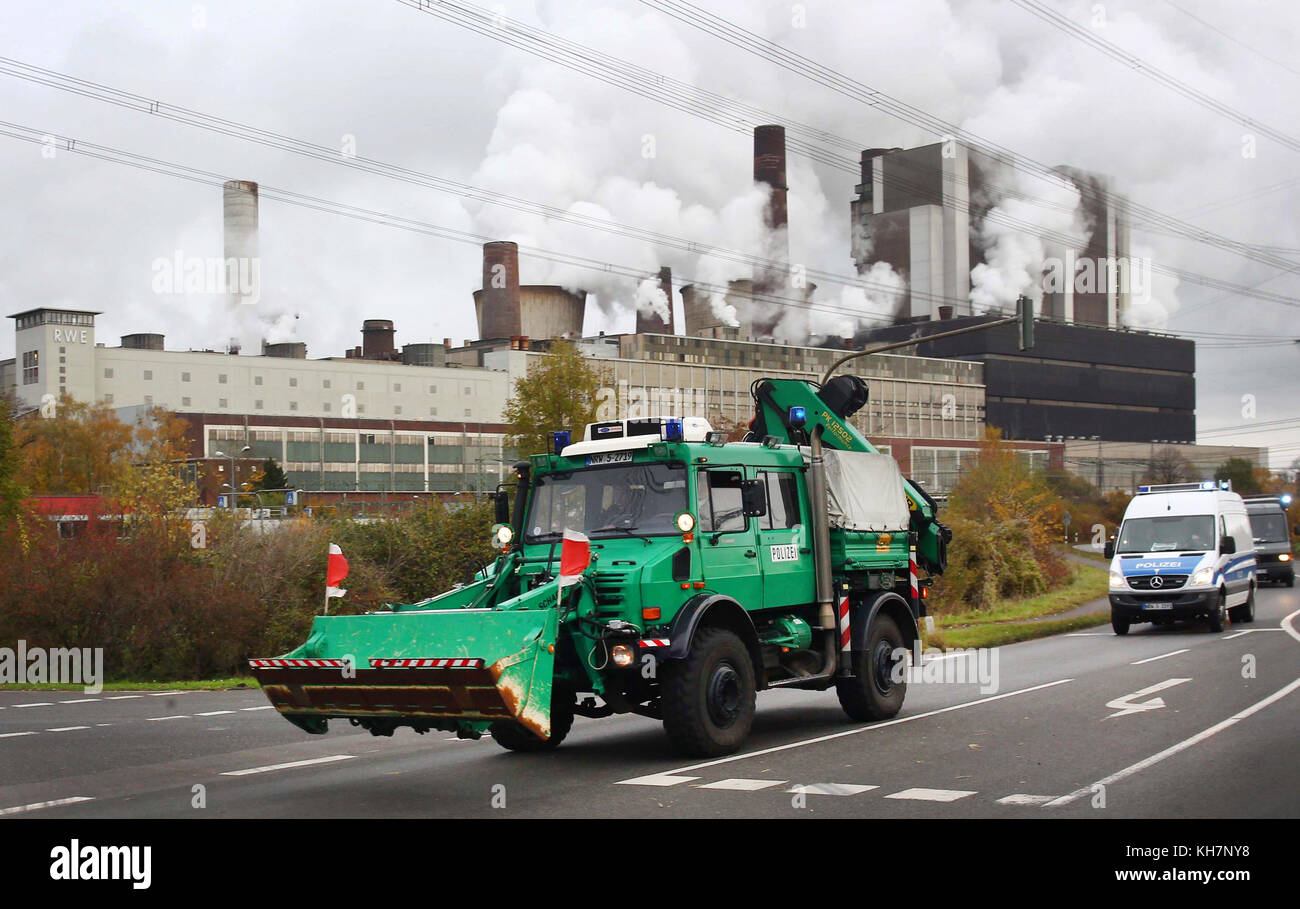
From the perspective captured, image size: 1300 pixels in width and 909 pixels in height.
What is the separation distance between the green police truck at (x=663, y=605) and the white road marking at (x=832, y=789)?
1325 mm

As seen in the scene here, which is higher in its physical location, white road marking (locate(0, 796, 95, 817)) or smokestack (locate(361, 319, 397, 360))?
smokestack (locate(361, 319, 397, 360))

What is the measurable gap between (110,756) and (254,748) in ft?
4.27

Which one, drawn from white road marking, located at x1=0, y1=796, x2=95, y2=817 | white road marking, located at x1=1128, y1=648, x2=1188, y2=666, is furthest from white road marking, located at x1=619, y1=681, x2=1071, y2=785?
white road marking, located at x1=0, y1=796, x2=95, y2=817

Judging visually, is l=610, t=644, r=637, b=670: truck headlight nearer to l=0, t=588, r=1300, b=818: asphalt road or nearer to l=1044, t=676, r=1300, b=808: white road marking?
l=0, t=588, r=1300, b=818: asphalt road

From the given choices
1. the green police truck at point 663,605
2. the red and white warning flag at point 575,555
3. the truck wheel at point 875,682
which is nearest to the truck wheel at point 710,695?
the green police truck at point 663,605

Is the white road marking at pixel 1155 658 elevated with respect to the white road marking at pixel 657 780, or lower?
lower

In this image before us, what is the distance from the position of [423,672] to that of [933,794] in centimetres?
378

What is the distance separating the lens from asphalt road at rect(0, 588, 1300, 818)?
9.16m

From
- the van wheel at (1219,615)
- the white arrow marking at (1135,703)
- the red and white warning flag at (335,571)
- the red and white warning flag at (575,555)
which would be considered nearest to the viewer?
the red and white warning flag at (575,555)

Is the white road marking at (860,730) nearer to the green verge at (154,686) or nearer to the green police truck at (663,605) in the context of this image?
the green police truck at (663,605)

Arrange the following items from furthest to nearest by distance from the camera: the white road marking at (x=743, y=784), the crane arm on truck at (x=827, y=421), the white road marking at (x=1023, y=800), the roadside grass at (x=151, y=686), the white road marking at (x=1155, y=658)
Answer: the roadside grass at (x=151, y=686) < the white road marking at (x=1155, y=658) < the crane arm on truck at (x=827, y=421) < the white road marking at (x=743, y=784) < the white road marking at (x=1023, y=800)

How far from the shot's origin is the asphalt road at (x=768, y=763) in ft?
30.1

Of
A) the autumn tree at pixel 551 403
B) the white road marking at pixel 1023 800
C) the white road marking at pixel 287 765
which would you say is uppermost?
the autumn tree at pixel 551 403

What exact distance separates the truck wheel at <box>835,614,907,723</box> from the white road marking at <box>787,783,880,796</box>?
363 cm
